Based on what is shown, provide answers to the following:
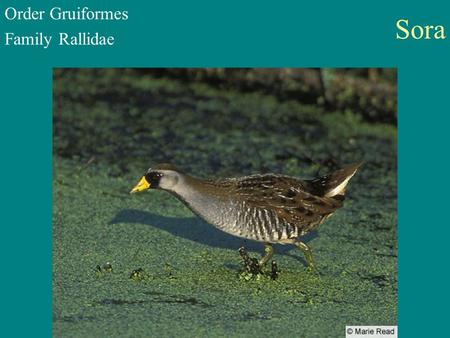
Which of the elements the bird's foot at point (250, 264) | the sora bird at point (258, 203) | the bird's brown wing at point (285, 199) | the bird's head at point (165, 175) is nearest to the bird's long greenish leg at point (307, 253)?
the sora bird at point (258, 203)

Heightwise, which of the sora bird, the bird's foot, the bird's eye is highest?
the bird's eye

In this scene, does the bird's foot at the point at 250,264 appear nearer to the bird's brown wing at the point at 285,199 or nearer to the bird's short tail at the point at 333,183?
the bird's brown wing at the point at 285,199

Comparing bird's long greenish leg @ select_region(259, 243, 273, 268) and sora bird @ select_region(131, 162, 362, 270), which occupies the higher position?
sora bird @ select_region(131, 162, 362, 270)

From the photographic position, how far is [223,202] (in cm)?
618

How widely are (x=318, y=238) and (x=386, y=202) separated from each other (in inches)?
38.3

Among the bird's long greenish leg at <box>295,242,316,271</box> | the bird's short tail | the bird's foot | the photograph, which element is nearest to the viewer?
the photograph

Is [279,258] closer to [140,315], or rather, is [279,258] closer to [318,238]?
[318,238]

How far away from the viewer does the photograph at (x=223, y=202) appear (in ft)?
18.7

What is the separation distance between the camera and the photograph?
5711 millimetres

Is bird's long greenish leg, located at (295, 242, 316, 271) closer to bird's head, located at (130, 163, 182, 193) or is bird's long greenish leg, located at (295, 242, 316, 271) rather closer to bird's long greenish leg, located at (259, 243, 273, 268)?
bird's long greenish leg, located at (259, 243, 273, 268)

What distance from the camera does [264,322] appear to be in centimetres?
554

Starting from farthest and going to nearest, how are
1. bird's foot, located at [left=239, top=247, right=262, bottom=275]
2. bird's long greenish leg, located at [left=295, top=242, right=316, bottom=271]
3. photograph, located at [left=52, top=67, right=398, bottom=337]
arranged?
1. bird's long greenish leg, located at [left=295, top=242, right=316, bottom=271]
2. bird's foot, located at [left=239, top=247, right=262, bottom=275]
3. photograph, located at [left=52, top=67, right=398, bottom=337]

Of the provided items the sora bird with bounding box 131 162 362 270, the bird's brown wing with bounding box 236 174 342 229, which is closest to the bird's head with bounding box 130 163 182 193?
the sora bird with bounding box 131 162 362 270

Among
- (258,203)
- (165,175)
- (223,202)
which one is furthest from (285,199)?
(165,175)
